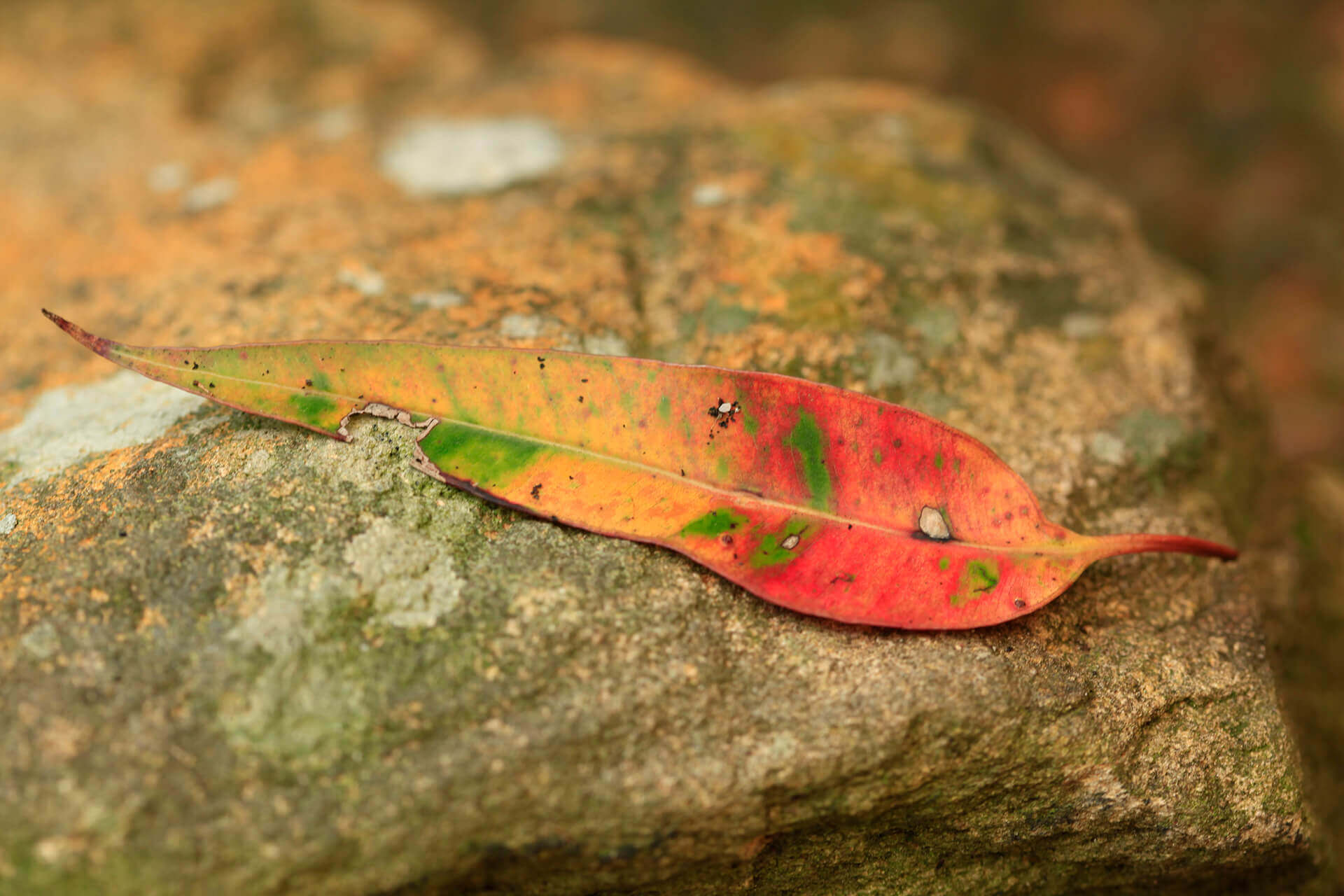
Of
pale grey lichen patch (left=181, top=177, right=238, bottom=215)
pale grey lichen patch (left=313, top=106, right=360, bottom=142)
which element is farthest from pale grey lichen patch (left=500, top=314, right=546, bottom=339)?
pale grey lichen patch (left=313, top=106, right=360, bottom=142)

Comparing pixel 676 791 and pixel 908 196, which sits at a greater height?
pixel 908 196

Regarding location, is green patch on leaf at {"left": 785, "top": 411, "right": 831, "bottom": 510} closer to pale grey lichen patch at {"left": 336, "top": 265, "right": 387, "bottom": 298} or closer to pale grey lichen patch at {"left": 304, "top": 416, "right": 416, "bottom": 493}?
pale grey lichen patch at {"left": 304, "top": 416, "right": 416, "bottom": 493}

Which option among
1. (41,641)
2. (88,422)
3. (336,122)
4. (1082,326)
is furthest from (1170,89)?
(41,641)

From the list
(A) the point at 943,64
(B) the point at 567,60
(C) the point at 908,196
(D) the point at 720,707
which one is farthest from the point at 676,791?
(A) the point at 943,64

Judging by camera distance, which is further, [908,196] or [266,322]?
[908,196]

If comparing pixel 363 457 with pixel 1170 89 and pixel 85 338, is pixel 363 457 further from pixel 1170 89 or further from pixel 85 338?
pixel 1170 89

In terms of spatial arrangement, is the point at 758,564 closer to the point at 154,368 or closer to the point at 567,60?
the point at 154,368
